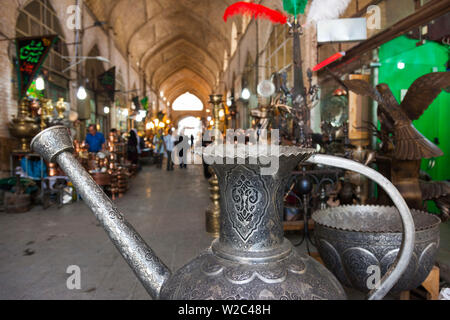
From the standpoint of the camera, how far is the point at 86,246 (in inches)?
130

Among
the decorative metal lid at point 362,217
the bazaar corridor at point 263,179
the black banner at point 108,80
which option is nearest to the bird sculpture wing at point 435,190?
the bazaar corridor at point 263,179

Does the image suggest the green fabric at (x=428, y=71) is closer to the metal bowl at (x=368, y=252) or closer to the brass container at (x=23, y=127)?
the metal bowl at (x=368, y=252)

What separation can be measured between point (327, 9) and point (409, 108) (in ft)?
14.8

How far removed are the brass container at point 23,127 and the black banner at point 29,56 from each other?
518mm

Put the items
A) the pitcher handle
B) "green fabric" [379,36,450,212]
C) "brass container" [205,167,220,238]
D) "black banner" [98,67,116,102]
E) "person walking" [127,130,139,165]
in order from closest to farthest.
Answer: the pitcher handle
"brass container" [205,167,220,238]
"green fabric" [379,36,450,212]
"person walking" [127,130,139,165]
"black banner" [98,67,116,102]

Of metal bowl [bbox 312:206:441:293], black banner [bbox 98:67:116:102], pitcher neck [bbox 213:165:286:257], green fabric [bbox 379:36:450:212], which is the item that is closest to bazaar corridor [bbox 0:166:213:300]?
pitcher neck [bbox 213:165:286:257]

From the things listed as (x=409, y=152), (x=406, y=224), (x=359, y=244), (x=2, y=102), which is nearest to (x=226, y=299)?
(x=406, y=224)

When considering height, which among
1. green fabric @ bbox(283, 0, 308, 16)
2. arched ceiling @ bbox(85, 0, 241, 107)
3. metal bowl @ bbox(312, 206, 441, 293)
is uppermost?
arched ceiling @ bbox(85, 0, 241, 107)

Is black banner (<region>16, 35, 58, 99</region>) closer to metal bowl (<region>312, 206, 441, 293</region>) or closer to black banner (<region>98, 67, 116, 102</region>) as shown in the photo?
metal bowl (<region>312, 206, 441, 293</region>)

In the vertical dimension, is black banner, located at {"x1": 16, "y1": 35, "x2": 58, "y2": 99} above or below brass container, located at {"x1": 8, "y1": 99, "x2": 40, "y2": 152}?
above

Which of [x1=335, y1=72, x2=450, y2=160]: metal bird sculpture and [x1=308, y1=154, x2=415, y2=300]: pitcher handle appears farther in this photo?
[x1=335, y1=72, x2=450, y2=160]: metal bird sculpture

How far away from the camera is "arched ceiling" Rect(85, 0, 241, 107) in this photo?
619 inches

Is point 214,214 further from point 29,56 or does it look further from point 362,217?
point 29,56

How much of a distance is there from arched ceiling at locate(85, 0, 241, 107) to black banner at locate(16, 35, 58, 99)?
6.74 m
